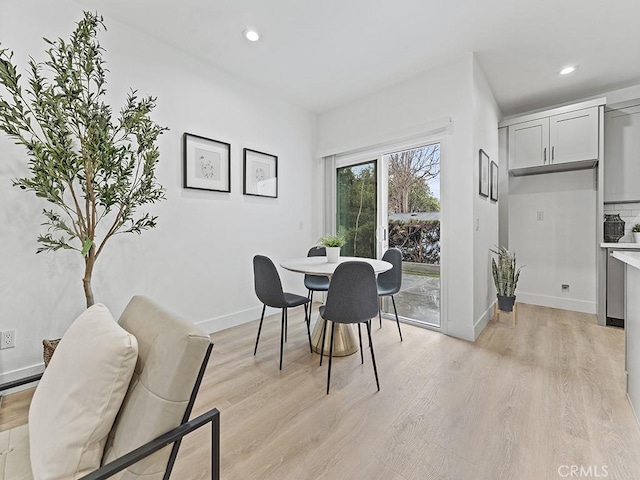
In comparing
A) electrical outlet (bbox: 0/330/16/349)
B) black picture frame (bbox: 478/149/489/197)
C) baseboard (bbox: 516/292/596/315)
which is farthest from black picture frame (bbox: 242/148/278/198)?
baseboard (bbox: 516/292/596/315)

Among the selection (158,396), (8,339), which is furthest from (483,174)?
(8,339)

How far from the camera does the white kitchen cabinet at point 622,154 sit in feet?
10.6

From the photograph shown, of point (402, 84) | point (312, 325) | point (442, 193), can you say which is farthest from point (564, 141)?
point (312, 325)

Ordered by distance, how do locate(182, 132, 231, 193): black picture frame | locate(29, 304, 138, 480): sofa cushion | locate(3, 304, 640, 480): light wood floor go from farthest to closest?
locate(182, 132, 231, 193): black picture frame → locate(3, 304, 640, 480): light wood floor → locate(29, 304, 138, 480): sofa cushion

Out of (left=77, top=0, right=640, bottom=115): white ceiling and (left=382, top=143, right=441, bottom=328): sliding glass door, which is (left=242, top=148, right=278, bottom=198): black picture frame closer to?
(left=77, top=0, right=640, bottom=115): white ceiling

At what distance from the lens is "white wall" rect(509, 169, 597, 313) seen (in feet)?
12.1

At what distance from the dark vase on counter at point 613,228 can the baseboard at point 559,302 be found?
90 cm

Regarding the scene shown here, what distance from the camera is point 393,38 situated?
2.56m

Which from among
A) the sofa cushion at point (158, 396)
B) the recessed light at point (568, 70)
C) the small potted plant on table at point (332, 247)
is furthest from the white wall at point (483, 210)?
the sofa cushion at point (158, 396)

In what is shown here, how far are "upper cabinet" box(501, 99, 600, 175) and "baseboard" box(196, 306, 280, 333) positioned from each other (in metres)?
3.91

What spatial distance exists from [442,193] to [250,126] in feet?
7.57

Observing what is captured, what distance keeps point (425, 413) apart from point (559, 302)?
11.1 feet

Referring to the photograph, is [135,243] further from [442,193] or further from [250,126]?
[442,193]

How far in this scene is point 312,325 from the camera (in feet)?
10.6
